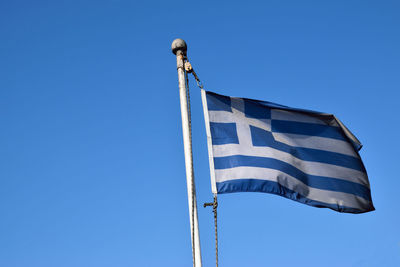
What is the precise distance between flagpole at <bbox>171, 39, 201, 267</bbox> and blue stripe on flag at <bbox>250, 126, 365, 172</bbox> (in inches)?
91.3

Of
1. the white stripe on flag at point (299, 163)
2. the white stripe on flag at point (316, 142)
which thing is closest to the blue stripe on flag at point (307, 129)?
the white stripe on flag at point (316, 142)

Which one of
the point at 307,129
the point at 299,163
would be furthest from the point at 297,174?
the point at 307,129

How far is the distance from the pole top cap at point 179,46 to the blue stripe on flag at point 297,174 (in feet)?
8.27

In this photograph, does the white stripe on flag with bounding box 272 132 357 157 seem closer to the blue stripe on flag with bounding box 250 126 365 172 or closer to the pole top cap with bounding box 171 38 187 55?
the blue stripe on flag with bounding box 250 126 365 172

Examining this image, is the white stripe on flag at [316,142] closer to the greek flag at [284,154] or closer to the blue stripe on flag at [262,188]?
the greek flag at [284,154]

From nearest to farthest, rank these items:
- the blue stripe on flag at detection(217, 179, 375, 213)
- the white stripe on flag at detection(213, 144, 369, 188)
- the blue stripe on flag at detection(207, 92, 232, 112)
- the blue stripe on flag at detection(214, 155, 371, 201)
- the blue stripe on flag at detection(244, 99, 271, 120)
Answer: the blue stripe on flag at detection(217, 179, 375, 213), the blue stripe on flag at detection(214, 155, 371, 201), the white stripe on flag at detection(213, 144, 369, 188), the blue stripe on flag at detection(207, 92, 232, 112), the blue stripe on flag at detection(244, 99, 271, 120)

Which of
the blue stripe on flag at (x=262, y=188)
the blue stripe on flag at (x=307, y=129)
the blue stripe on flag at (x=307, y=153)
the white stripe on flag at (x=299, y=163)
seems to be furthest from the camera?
the blue stripe on flag at (x=307, y=129)

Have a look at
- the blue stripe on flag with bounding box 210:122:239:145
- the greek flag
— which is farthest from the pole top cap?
the blue stripe on flag with bounding box 210:122:239:145

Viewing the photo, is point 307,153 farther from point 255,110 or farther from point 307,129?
point 255,110

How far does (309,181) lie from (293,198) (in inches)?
40.2

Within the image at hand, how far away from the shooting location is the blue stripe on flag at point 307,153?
12.4 m

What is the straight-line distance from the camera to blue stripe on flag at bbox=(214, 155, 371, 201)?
11.5 meters

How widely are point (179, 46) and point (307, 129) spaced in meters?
4.16

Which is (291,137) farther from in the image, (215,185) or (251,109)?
(215,185)
